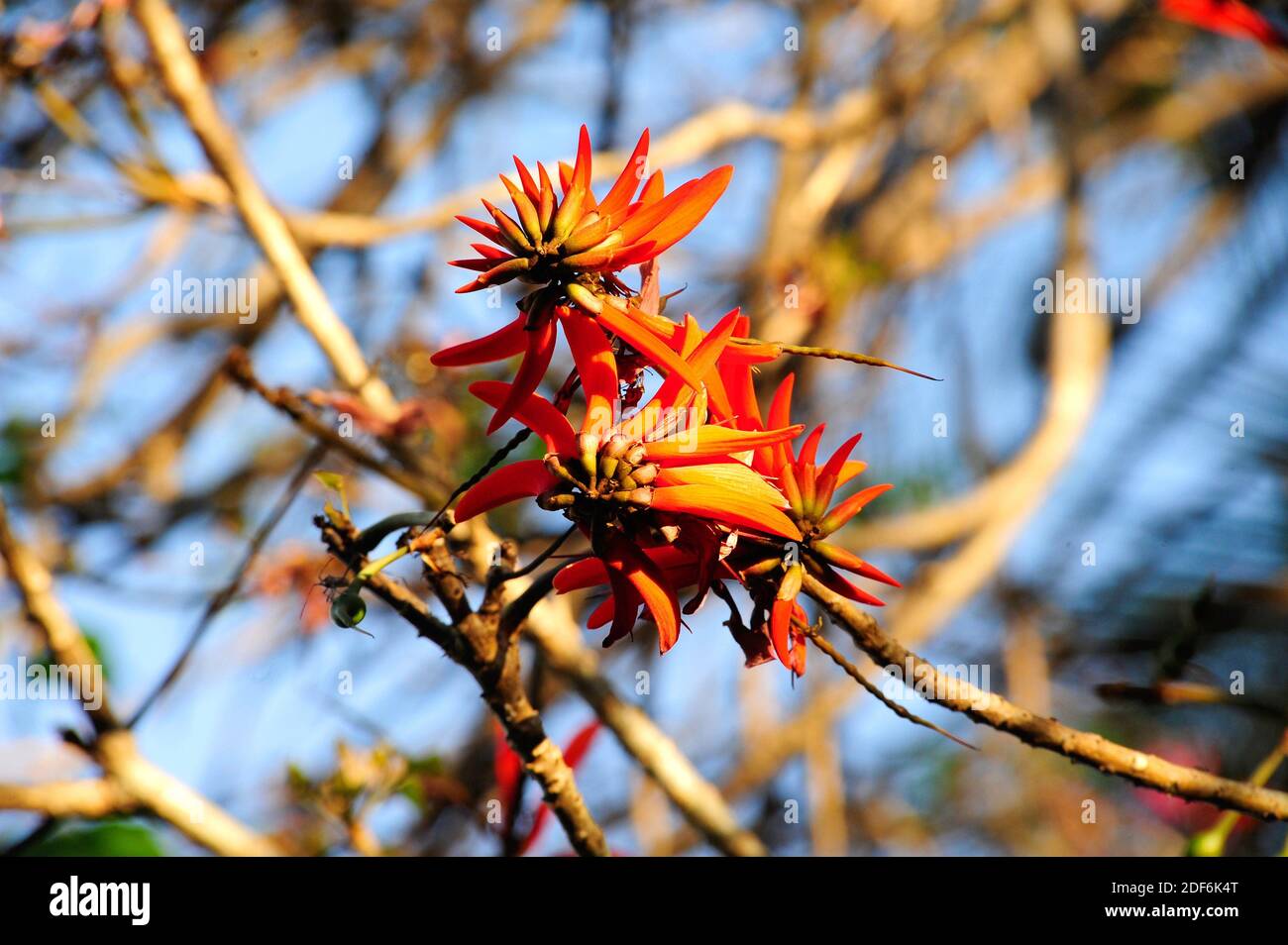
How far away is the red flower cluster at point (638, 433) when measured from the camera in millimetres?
698

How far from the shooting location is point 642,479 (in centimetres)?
71

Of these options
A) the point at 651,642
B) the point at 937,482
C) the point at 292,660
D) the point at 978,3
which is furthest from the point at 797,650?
the point at 978,3

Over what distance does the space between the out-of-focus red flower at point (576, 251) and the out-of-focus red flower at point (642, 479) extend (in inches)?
0.9

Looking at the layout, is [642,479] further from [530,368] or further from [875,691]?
[875,691]

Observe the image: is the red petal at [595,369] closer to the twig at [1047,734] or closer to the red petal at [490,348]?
the red petal at [490,348]

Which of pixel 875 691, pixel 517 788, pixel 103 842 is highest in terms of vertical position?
pixel 875 691

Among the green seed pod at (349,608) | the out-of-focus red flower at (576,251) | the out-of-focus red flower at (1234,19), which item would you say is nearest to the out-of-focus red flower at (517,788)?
the green seed pod at (349,608)

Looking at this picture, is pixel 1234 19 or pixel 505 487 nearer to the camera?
pixel 505 487

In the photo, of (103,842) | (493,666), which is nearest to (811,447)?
(493,666)

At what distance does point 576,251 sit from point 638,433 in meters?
0.12

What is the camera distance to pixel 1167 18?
11.9 ft

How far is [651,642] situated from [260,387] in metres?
1.30

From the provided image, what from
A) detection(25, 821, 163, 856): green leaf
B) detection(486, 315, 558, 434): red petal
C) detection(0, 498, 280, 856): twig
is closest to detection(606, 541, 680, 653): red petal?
detection(486, 315, 558, 434): red petal
